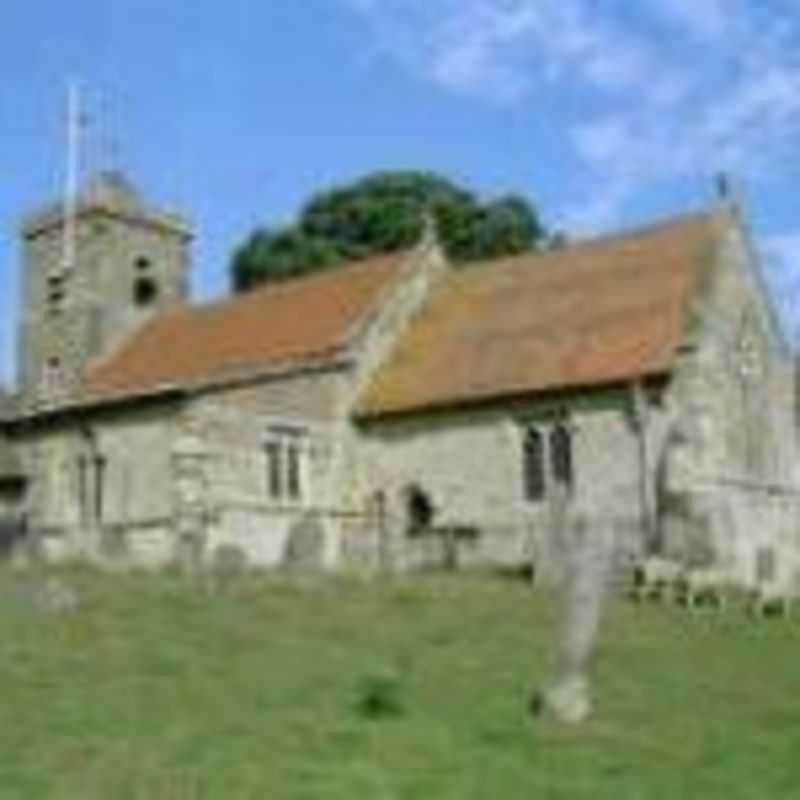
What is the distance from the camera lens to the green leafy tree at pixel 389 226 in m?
66.6

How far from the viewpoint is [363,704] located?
63.6ft

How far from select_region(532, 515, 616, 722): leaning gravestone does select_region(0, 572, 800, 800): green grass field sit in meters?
0.28

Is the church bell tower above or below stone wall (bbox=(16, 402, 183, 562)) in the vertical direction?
above

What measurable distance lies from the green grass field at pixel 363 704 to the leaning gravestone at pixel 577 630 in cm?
28

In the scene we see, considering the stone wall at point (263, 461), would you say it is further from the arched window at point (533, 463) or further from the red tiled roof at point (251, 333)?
the arched window at point (533, 463)

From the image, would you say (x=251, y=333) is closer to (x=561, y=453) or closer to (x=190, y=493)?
(x=190, y=493)

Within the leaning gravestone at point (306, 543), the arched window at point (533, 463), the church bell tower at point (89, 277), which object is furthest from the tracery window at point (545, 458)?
the church bell tower at point (89, 277)

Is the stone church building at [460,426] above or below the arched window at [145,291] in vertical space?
below

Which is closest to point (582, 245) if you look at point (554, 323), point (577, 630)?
point (554, 323)

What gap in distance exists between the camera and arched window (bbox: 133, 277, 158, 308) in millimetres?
56850

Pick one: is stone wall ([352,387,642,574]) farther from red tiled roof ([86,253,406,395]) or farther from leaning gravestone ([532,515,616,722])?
leaning gravestone ([532,515,616,722])

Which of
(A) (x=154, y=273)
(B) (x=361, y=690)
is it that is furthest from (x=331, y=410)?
(B) (x=361, y=690)

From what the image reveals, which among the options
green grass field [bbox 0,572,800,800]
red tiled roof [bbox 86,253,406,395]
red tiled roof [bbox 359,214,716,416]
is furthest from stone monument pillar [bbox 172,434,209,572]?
green grass field [bbox 0,572,800,800]

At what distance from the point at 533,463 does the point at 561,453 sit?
0.79m
